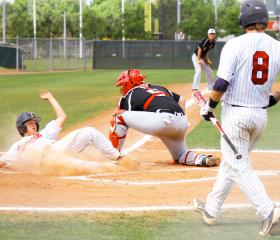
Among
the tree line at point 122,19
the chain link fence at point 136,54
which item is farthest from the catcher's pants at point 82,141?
the tree line at point 122,19

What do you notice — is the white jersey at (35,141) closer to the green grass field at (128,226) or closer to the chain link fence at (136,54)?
the green grass field at (128,226)

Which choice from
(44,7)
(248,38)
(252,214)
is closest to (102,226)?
(252,214)

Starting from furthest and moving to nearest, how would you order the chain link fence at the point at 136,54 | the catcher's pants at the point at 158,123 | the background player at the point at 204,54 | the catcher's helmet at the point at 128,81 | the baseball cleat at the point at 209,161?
the chain link fence at the point at 136,54 → the background player at the point at 204,54 → the baseball cleat at the point at 209,161 → the catcher's helmet at the point at 128,81 → the catcher's pants at the point at 158,123

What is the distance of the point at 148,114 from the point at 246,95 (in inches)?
118

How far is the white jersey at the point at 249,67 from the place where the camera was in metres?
5.96

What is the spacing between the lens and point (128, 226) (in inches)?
240

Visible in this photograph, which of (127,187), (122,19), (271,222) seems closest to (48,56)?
(122,19)

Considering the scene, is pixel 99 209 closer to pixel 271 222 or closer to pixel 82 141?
pixel 271 222

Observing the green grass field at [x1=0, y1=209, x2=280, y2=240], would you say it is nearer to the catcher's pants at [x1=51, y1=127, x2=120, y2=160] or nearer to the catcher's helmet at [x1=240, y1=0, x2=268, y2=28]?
the catcher's helmet at [x1=240, y1=0, x2=268, y2=28]

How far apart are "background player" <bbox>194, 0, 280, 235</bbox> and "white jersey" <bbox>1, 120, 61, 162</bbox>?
10.5 feet

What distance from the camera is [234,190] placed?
7898 mm

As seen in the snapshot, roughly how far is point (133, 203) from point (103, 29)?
7102 cm

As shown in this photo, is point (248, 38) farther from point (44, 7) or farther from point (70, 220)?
point (44, 7)

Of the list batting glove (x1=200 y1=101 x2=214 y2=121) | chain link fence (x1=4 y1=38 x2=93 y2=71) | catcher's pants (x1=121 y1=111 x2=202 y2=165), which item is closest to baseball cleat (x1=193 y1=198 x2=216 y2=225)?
batting glove (x1=200 y1=101 x2=214 y2=121)
